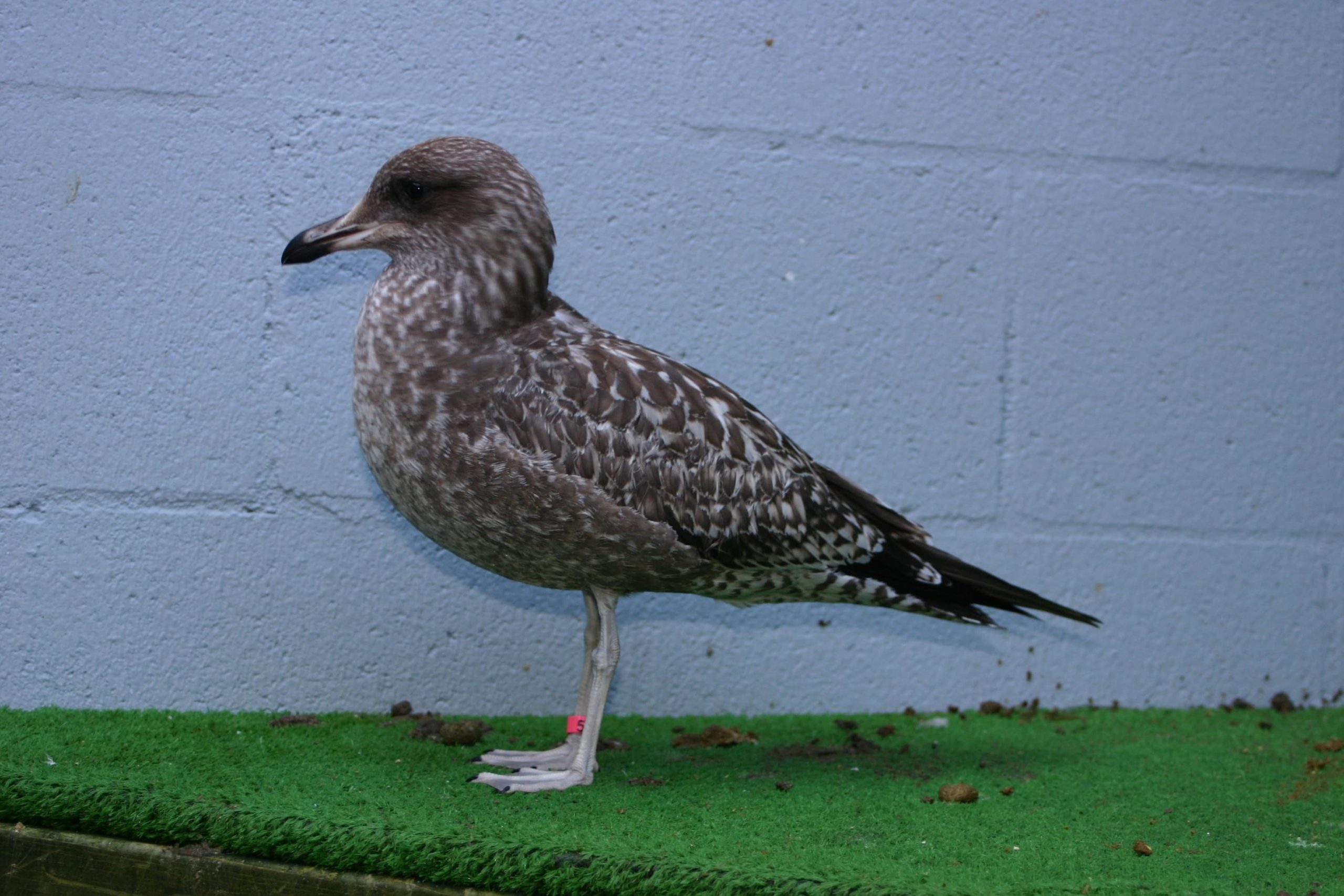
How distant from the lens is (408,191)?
3.09 metres

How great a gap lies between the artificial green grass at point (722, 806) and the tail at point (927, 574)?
48 centimetres

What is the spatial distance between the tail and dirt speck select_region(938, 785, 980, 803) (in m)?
0.51

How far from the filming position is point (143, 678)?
12.3 feet

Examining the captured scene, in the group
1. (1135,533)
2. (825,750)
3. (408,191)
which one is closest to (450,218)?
(408,191)

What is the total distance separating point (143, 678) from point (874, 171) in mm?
2923

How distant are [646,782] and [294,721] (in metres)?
1.19

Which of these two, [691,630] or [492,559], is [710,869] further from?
[691,630]

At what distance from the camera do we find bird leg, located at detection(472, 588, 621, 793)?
3092mm

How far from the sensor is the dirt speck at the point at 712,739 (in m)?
3.71

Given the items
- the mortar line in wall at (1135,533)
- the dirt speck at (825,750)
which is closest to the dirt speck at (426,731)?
the dirt speck at (825,750)

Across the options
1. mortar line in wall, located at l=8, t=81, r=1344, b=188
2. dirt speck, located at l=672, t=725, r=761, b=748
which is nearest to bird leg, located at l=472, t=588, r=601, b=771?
dirt speck, located at l=672, t=725, r=761, b=748

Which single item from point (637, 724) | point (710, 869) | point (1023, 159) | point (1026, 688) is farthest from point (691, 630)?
point (1023, 159)

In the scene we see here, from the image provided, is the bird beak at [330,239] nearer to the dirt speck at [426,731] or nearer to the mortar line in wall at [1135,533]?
the dirt speck at [426,731]

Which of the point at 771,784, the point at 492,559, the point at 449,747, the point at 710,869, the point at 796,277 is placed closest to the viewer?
the point at 710,869
